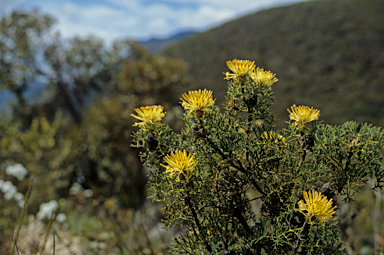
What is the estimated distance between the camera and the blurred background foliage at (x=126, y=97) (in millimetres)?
3127

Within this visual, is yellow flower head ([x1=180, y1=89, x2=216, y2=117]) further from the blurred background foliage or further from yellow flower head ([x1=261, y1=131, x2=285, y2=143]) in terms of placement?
the blurred background foliage

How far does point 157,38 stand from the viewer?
114438 mm

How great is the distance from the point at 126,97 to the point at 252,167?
27.5 feet

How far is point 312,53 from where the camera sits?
75.8ft

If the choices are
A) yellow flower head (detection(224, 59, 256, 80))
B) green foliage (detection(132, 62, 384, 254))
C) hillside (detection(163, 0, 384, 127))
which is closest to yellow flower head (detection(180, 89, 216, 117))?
green foliage (detection(132, 62, 384, 254))

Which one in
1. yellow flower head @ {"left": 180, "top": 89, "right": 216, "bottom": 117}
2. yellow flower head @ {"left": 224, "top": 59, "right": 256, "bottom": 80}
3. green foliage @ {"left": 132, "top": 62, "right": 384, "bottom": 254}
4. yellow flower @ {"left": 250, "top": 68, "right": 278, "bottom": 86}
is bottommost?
green foliage @ {"left": 132, "top": 62, "right": 384, "bottom": 254}

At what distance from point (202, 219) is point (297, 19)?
3116 cm

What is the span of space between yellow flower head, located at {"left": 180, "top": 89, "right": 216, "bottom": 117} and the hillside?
15144 millimetres

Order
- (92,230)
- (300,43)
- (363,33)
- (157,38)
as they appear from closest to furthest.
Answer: (92,230)
(363,33)
(300,43)
(157,38)

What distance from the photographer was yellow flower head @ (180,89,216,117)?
700mm

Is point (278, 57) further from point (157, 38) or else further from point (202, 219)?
point (157, 38)

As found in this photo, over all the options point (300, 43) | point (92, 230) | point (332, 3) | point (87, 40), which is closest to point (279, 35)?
point (300, 43)

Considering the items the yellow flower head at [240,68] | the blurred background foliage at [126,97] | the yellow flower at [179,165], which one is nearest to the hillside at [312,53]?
the blurred background foliage at [126,97]

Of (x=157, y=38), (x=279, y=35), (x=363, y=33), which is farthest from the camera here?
(x=157, y=38)
